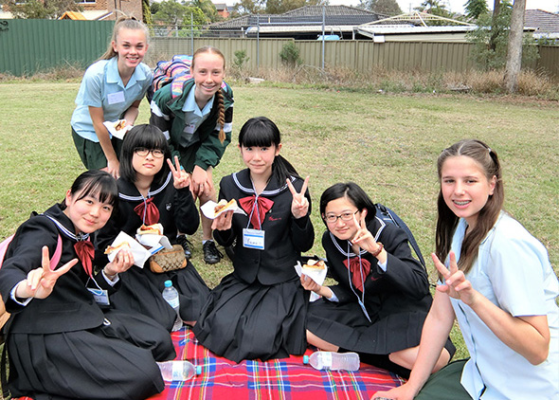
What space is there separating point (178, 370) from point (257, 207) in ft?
3.85

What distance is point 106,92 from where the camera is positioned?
4168mm

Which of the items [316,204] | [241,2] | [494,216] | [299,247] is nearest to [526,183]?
[316,204]

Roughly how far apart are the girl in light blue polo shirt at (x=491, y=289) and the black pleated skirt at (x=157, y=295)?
164 cm

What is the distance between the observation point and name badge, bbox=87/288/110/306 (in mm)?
2977

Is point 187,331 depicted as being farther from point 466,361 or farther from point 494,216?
point 494,216

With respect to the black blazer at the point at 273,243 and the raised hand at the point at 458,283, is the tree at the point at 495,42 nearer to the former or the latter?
the black blazer at the point at 273,243

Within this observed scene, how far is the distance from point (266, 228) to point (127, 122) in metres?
1.77

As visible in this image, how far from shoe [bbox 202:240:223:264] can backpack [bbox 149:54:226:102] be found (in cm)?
140

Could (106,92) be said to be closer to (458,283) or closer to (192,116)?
(192,116)

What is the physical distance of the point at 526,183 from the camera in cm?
699

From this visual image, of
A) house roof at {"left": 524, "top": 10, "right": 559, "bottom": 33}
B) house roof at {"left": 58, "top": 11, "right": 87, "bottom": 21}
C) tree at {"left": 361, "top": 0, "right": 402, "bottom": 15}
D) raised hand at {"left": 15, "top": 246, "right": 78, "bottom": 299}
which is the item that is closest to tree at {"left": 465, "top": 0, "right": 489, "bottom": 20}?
house roof at {"left": 524, "top": 10, "right": 559, "bottom": 33}

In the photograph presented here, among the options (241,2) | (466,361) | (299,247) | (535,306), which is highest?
(241,2)

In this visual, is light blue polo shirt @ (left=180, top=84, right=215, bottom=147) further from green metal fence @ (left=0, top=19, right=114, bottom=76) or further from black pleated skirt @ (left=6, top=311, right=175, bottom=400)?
green metal fence @ (left=0, top=19, right=114, bottom=76)

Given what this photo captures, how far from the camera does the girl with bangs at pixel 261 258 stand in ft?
10.3
